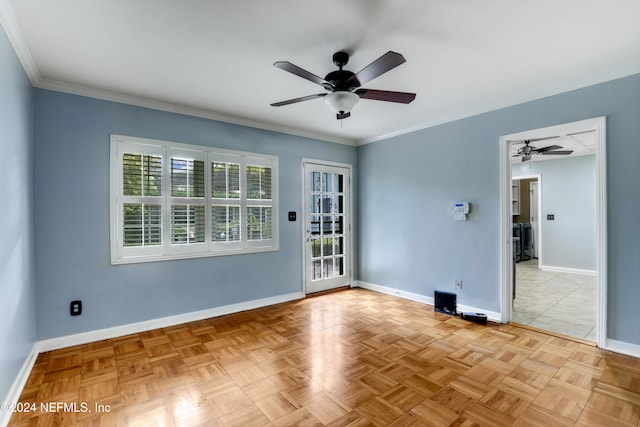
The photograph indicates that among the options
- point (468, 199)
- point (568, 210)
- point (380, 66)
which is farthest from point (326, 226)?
point (568, 210)

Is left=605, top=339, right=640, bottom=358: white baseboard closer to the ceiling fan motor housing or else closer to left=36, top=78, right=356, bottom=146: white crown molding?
the ceiling fan motor housing

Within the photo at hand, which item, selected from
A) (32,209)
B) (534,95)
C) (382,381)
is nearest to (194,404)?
(382,381)

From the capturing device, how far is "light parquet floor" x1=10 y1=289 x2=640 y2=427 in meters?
1.86

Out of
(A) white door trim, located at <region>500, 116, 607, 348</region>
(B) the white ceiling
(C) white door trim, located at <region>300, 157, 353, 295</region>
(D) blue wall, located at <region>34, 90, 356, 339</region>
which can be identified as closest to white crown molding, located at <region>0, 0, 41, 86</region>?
(B) the white ceiling

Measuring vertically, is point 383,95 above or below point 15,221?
above

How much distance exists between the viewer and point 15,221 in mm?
2156

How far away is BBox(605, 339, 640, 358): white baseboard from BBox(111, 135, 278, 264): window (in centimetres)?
363

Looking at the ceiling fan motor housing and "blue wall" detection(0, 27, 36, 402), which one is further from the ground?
the ceiling fan motor housing

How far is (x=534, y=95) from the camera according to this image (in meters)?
3.11

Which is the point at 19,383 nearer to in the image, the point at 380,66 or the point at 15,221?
the point at 15,221

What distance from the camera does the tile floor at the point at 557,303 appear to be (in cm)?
329

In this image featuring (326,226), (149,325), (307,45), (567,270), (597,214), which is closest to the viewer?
(307,45)

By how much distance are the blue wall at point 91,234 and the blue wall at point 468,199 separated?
2.45 metres

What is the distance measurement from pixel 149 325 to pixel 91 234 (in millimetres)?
1119
